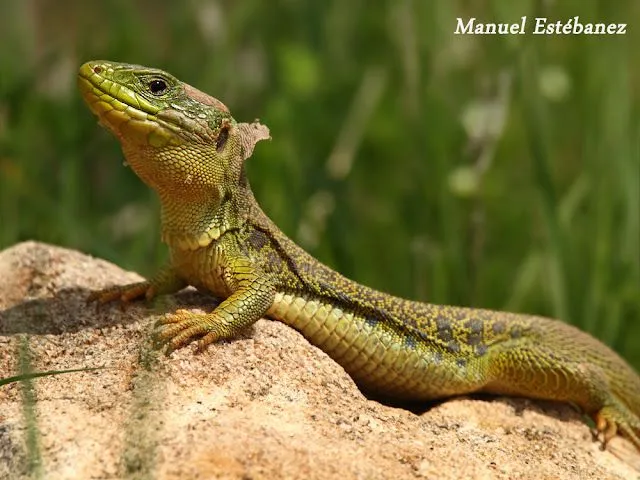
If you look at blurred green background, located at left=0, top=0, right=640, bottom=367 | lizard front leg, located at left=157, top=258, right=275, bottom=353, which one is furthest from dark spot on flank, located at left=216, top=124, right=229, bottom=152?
blurred green background, located at left=0, top=0, right=640, bottom=367

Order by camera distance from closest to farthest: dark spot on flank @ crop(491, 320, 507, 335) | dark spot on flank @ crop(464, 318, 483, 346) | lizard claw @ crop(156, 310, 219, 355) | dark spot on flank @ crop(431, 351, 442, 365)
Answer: lizard claw @ crop(156, 310, 219, 355) → dark spot on flank @ crop(431, 351, 442, 365) → dark spot on flank @ crop(464, 318, 483, 346) → dark spot on flank @ crop(491, 320, 507, 335)

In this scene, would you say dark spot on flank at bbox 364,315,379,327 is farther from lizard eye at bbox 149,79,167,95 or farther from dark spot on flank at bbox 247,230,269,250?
lizard eye at bbox 149,79,167,95

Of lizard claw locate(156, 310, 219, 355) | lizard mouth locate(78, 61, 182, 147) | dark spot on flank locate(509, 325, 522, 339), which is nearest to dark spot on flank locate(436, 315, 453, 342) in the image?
dark spot on flank locate(509, 325, 522, 339)

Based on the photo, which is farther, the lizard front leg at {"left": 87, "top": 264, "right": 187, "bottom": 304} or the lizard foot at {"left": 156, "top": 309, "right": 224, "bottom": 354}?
the lizard front leg at {"left": 87, "top": 264, "right": 187, "bottom": 304}

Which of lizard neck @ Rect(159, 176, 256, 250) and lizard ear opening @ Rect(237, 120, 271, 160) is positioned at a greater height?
lizard ear opening @ Rect(237, 120, 271, 160)

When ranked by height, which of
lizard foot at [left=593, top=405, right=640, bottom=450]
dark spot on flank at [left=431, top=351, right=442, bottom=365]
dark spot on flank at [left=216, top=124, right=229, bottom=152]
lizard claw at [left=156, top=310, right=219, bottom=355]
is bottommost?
lizard foot at [left=593, top=405, right=640, bottom=450]

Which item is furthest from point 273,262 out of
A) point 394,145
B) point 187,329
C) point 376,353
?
point 394,145

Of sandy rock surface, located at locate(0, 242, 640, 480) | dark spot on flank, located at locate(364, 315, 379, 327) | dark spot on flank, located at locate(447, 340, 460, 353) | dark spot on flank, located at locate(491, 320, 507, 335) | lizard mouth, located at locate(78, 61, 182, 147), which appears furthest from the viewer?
dark spot on flank, located at locate(491, 320, 507, 335)

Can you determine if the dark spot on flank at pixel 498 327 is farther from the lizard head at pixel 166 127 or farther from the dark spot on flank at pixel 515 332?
the lizard head at pixel 166 127
